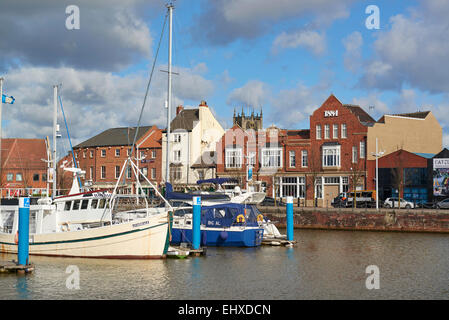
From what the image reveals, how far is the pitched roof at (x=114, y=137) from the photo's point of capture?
3408 inches

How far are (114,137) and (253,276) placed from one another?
64837 millimetres

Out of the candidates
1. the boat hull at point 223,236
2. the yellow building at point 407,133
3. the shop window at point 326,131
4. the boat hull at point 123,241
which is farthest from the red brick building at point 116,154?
the boat hull at point 123,241

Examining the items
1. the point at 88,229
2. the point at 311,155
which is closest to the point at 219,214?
the point at 88,229

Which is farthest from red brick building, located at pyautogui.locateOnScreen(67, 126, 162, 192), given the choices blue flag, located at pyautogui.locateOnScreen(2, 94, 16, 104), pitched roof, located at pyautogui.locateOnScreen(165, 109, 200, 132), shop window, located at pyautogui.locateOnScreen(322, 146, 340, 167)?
blue flag, located at pyautogui.locateOnScreen(2, 94, 16, 104)

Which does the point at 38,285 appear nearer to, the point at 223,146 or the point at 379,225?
the point at 379,225

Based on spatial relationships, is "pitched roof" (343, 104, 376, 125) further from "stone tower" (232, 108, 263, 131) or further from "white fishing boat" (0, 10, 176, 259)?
"stone tower" (232, 108, 263, 131)

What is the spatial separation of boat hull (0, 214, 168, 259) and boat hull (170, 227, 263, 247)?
6.18 metres

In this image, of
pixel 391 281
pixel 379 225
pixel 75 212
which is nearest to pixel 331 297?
pixel 391 281

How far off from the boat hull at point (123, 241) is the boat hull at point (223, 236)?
618cm

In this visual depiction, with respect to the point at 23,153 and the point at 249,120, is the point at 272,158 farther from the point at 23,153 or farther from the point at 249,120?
the point at 249,120

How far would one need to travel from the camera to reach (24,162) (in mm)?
91062

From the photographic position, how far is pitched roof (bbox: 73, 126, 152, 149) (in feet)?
284

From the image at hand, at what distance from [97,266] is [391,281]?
13.9 m

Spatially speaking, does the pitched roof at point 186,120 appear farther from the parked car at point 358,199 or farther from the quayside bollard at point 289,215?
the quayside bollard at point 289,215
